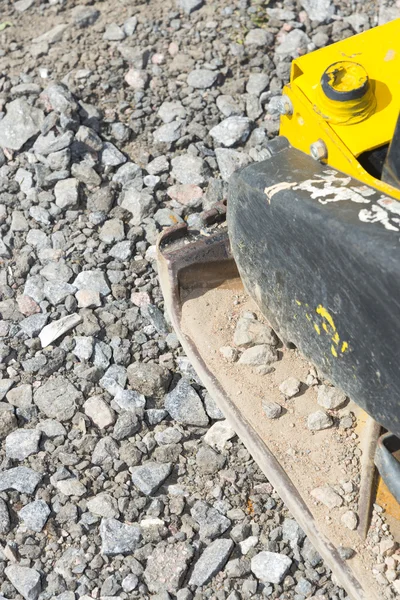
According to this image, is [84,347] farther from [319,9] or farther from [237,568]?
[319,9]

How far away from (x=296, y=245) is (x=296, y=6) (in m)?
2.34

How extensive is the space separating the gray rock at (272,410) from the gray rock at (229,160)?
1139 mm

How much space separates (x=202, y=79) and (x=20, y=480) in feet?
6.24

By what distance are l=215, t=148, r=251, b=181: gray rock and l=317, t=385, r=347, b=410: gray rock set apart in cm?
113

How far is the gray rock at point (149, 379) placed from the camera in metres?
2.75

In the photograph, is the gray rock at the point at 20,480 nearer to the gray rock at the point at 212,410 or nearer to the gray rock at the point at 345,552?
the gray rock at the point at 212,410

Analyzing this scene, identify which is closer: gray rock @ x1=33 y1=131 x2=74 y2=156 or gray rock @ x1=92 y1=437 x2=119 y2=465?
gray rock @ x1=92 y1=437 x2=119 y2=465

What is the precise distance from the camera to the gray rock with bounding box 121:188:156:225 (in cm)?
324

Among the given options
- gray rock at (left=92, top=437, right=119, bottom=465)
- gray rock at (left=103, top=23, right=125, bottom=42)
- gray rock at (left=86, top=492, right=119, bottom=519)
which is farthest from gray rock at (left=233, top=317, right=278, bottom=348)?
gray rock at (left=103, top=23, right=125, bottom=42)

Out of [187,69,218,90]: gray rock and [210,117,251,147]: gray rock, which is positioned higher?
[187,69,218,90]: gray rock

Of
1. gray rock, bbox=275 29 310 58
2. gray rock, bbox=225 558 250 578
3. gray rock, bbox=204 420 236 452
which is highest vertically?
gray rock, bbox=275 29 310 58

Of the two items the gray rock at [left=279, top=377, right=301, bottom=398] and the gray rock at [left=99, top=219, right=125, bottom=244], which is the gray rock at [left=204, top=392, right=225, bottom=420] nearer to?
the gray rock at [left=279, top=377, right=301, bottom=398]

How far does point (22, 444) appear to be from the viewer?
2643 mm

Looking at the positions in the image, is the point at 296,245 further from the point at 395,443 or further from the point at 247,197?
the point at 395,443
